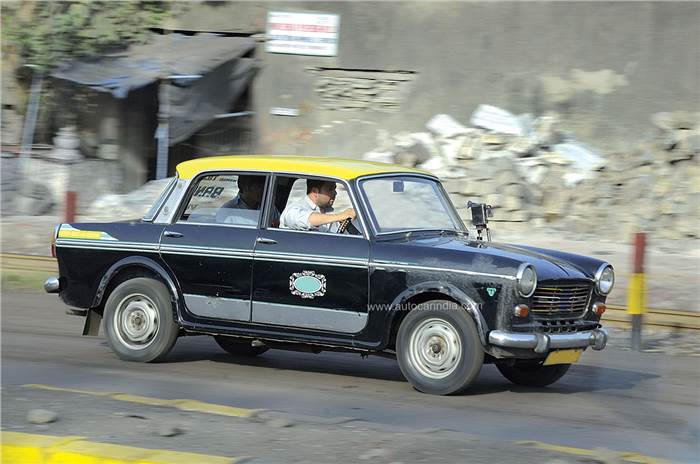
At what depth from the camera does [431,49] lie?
1983 cm

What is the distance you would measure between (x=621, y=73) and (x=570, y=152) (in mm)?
1695

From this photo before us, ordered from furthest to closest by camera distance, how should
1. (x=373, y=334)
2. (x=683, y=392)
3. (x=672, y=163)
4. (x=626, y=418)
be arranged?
(x=672, y=163) → (x=683, y=392) → (x=373, y=334) → (x=626, y=418)

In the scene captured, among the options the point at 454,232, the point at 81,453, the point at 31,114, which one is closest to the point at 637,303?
the point at 454,232

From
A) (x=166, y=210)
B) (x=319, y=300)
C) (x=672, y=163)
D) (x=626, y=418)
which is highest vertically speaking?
(x=672, y=163)

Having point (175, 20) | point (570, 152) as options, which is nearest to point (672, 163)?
point (570, 152)

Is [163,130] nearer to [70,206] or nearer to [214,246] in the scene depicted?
[70,206]

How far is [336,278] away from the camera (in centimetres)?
738

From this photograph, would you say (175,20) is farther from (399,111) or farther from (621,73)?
(621,73)

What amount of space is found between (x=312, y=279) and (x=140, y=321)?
1607 millimetres

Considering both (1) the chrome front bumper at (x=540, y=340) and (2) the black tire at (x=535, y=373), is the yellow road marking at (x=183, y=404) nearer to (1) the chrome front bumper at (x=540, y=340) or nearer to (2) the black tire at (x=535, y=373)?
(1) the chrome front bumper at (x=540, y=340)

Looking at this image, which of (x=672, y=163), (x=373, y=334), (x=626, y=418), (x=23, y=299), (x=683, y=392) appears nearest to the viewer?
(x=626, y=418)

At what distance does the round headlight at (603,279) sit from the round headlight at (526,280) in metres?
0.82
